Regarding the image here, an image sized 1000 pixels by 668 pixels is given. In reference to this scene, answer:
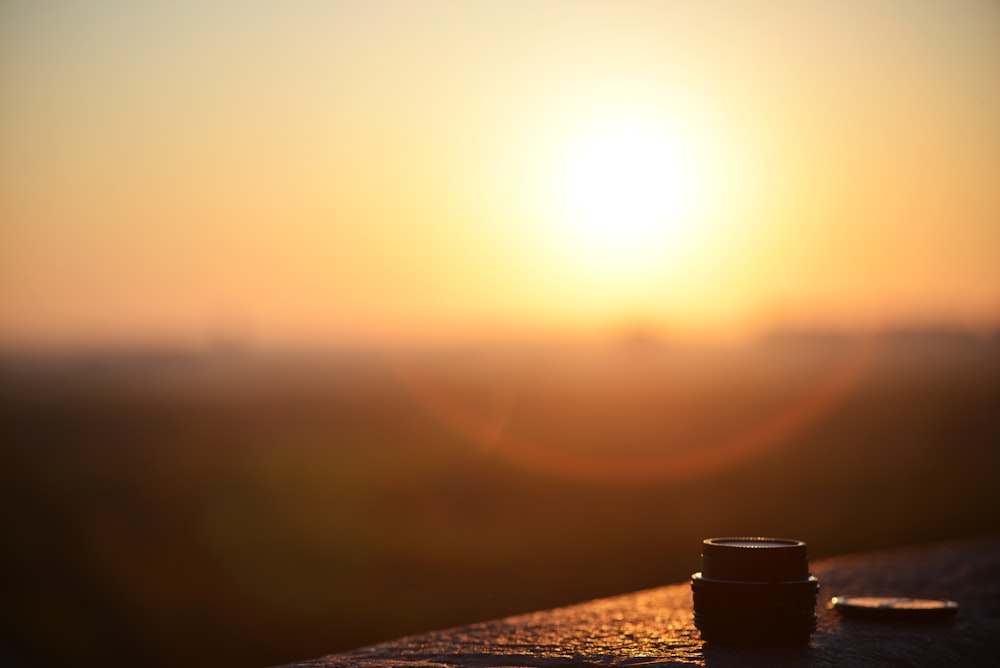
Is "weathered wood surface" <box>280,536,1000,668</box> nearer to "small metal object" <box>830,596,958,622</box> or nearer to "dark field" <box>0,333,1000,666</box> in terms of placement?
"small metal object" <box>830,596,958,622</box>

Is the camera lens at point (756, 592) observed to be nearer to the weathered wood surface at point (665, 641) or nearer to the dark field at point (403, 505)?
the weathered wood surface at point (665, 641)

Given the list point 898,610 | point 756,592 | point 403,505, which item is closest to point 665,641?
point 756,592

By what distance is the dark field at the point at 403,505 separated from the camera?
73.8ft

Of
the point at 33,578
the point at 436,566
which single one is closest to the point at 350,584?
the point at 436,566

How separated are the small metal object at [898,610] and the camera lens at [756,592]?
2.69 ft

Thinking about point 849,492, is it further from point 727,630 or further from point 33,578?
point 727,630

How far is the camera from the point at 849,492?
129 ft

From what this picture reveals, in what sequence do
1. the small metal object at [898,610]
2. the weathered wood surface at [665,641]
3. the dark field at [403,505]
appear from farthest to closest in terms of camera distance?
the dark field at [403,505]
the small metal object at [898,610]
the weathered wood surface at [665,641]

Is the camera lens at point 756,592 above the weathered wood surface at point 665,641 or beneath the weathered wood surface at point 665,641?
above

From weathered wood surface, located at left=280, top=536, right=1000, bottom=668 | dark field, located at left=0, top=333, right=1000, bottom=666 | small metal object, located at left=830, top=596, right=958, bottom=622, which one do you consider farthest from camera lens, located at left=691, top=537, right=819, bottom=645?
dark field, located at left=0, top=333, right=1000, bottom=666

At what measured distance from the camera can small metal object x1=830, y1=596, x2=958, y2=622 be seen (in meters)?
5.86

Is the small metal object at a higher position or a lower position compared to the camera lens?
lower

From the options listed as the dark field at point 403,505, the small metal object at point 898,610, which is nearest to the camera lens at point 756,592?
the small metal object at point 898,610

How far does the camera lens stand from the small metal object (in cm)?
82
